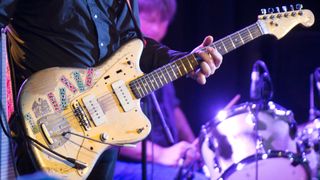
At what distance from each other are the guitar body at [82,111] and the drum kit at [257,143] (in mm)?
929

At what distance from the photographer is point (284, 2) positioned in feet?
12.1

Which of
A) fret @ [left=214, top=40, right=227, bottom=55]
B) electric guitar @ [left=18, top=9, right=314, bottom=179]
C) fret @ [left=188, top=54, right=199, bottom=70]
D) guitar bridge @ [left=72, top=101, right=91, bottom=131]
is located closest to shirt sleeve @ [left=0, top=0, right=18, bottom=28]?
electric guitar @ [left=18, top=9, right=314, bottom=179]

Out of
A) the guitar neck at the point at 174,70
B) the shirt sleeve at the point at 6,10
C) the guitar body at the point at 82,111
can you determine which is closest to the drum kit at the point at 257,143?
the guitar neck at the point at 174,70

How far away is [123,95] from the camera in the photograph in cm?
183

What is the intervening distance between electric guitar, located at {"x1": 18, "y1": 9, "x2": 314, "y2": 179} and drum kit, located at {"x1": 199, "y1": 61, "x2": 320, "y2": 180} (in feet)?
2.61

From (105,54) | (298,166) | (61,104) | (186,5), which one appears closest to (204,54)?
(105,54)

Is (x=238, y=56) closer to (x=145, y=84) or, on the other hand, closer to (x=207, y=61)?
(x=207, y=61)

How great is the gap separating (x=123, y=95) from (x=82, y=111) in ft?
0.59

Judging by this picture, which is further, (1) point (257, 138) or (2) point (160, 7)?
(2) point (160, 7)

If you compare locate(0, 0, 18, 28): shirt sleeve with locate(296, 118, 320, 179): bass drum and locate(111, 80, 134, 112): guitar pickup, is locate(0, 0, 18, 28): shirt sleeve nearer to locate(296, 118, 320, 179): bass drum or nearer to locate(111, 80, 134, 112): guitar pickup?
locate(111, 80, 134, 112): guitar pickup

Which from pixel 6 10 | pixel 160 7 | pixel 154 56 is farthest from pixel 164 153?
pixel 6 10

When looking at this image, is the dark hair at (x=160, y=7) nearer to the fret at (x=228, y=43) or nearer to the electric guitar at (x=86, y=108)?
the fret at (x=228, y=43)

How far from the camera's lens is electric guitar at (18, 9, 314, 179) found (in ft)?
5.37

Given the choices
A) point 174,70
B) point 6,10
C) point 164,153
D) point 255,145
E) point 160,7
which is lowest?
point 164,153
